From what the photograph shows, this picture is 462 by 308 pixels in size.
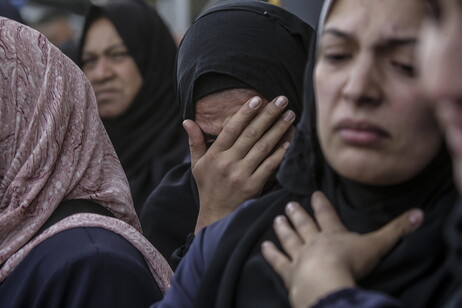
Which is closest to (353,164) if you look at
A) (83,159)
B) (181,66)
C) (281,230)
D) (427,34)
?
(281,230)

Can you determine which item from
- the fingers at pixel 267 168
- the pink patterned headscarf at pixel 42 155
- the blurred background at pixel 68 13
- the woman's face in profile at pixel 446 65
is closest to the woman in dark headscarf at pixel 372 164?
the woman's face in profile at pixel 446 65

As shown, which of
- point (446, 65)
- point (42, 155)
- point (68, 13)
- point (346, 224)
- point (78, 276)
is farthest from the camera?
point (68, 13)

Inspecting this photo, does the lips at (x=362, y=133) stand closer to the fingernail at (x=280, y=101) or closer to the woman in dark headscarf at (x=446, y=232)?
the woman in dark headscarf at (x=446, y=232)

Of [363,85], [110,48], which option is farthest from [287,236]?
[110,48]

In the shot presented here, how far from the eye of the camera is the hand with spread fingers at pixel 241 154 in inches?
99.3

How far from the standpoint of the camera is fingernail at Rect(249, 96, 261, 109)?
2508 mm

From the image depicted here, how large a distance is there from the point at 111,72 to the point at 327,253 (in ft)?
10.9

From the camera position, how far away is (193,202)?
9.64ft

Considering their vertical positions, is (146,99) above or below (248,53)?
below

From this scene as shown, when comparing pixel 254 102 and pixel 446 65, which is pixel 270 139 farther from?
pixel 446 65

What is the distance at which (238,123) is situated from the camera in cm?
252

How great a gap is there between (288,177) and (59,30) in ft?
21.9

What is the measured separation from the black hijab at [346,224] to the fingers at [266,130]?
66 cm

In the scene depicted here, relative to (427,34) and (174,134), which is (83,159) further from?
(174,134)
